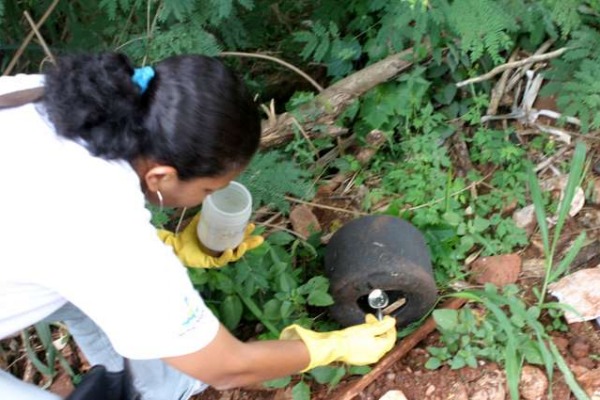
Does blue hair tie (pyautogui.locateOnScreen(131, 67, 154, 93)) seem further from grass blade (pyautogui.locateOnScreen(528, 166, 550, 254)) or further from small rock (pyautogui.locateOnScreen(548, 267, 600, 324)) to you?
small rock (pyautogui.locateOnScreen(548, 267, 600, 324))

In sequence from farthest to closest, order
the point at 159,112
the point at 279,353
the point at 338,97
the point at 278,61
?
the point at 278,61
the point at 338,97
the point at 279,353
the point at 159,112

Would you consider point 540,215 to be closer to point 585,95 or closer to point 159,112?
point 585,95

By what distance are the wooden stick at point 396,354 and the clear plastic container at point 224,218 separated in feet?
2.00

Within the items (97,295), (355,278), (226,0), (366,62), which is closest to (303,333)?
(355,278)

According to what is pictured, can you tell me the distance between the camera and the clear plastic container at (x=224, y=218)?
2174 mm

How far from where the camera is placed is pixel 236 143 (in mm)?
1583

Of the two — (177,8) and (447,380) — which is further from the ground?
(177,8)

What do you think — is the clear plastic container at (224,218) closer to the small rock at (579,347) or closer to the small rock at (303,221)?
the small rock at (303,221)

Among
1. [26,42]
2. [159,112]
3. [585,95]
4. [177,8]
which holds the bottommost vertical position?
[585,95]

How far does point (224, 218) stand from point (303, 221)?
0.70 meters

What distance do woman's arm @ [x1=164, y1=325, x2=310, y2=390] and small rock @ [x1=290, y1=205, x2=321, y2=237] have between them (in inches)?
35.5

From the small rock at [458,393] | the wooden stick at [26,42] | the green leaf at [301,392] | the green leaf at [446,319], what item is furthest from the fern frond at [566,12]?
the wooden stick at [26,42]

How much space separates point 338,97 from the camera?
9.63ft

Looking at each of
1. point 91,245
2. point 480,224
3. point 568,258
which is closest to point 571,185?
point 568,258
